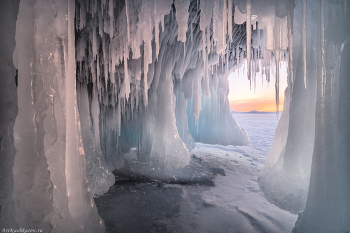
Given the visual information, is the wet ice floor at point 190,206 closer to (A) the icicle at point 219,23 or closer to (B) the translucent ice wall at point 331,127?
(B) the translucent ice wall at point 331,127

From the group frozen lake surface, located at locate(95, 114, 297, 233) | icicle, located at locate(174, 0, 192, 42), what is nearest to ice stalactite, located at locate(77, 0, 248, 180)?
icicle, located at locate(174, 0, 192, 42)

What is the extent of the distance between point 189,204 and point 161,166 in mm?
2021

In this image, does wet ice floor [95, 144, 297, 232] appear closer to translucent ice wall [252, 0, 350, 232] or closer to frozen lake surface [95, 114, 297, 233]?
frozen lake surface [95, 114, 297, 233]

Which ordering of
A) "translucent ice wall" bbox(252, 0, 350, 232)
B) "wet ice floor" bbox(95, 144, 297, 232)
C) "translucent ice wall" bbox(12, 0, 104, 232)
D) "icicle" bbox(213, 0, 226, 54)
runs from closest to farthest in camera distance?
"translucent ice wall" bbox(12, 0, 104, 232), "translucent ice wall" bbox(252, 0, 350, 232), "wet ice floor" bbox(95, 144, 297, 232), "icicle" bbox(213, 0, 226, 54)

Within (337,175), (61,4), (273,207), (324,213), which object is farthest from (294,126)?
(61,4)

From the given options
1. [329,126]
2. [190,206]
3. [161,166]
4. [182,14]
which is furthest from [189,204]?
[182,14]

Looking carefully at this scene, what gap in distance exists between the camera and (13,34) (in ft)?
3.66

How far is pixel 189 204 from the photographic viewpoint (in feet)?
8.48

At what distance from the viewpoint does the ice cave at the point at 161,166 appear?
48.1 inches

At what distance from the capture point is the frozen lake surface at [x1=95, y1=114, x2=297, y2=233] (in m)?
2.04

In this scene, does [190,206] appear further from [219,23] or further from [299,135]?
[219,23]

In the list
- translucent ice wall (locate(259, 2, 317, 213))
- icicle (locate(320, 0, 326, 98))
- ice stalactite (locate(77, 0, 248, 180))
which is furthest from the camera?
ice stalactite (locate(77, 0, 248, 180))

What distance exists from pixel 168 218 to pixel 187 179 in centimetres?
153

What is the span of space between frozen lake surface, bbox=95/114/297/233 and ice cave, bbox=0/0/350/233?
0.07ft
